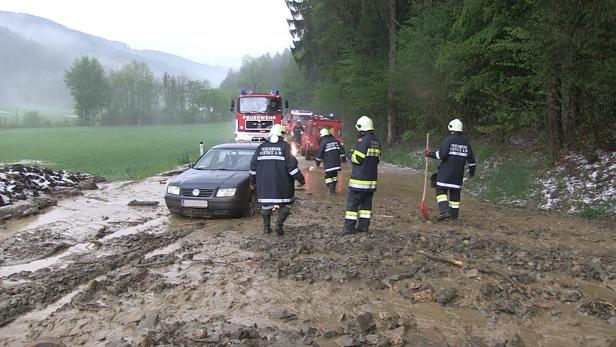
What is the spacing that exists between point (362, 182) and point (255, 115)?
15.2m

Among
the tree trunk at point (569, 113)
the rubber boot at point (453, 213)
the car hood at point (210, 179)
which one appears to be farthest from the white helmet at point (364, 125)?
the tree trunk at point (569, 113)

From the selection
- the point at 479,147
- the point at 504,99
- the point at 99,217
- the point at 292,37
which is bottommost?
the point at 99,217

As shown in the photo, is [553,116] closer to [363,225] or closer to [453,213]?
[453,213]

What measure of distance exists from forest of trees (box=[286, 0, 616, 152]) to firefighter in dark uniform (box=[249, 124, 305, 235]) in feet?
22.6

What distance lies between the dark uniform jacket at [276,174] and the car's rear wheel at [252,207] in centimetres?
178

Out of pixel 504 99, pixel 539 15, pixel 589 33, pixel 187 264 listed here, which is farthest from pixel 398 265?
pixel 504 99

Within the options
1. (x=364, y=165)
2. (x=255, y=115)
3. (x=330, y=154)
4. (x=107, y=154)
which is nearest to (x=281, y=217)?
(x=364, y=165)

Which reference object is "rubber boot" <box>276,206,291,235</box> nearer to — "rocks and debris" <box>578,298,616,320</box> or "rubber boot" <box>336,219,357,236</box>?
"rubber boot" <box>336,219,357,236</box>

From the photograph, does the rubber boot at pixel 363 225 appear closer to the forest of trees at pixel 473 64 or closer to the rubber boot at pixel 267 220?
the rubber boot at pixel 267 220

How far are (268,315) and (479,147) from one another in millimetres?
14881

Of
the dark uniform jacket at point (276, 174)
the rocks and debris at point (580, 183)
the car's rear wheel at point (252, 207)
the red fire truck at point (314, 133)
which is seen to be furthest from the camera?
the red fire truck at point (314, 133)

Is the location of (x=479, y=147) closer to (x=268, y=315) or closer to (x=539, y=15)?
(x=539, y=15)

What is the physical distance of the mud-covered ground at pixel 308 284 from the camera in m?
4.18

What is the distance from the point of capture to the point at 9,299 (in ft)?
15.9
